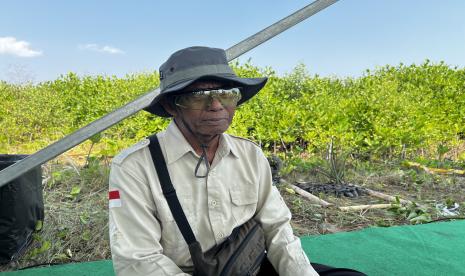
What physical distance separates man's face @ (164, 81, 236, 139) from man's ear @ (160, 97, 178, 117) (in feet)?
0.06

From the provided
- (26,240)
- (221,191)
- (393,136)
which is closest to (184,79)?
(221,191)

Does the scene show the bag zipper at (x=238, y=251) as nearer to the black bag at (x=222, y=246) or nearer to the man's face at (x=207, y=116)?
the black bag at (x=222, y=246)

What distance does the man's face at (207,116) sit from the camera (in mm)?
1438

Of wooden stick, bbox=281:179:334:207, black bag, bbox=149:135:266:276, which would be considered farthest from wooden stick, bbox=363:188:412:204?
black bag, bbox=149:135:266:276

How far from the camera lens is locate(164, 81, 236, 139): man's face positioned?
1.44 metres

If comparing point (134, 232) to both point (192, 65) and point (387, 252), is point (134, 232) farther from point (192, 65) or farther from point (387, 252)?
point (387, 252)

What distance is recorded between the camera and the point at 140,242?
1.38 metres

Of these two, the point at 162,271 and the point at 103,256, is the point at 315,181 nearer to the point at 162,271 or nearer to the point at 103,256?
the point at 103,256

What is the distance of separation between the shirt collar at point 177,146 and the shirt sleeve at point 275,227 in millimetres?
154

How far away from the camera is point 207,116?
1.45m

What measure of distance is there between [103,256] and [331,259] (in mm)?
1617

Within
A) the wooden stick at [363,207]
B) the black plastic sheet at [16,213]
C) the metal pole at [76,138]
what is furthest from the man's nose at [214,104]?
the wooden stick at [363,207]

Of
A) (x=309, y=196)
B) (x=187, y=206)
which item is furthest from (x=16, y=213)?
(x=309, y=196)

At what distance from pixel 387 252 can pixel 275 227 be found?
1.61 meters
